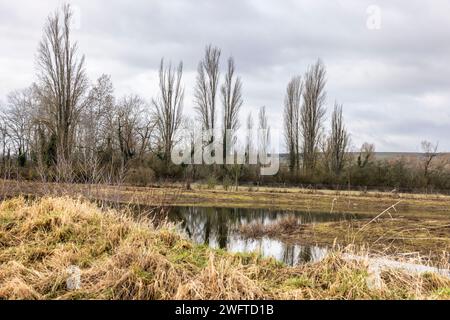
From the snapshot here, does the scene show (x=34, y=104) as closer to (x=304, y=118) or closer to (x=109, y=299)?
(x=304, y=118)

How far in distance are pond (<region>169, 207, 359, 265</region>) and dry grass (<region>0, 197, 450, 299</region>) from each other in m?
1.79

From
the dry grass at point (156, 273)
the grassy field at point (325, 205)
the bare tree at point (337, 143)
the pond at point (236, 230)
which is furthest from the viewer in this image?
the bare tree at point (337, 143)

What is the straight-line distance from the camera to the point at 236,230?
16500 mm

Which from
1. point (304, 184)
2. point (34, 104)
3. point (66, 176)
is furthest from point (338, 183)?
point (34, 104)

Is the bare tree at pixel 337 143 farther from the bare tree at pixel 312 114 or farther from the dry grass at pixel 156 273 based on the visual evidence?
the dry grass at pixel 156 273

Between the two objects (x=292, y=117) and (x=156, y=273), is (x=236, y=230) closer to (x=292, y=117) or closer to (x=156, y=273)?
(x=156, y=273)

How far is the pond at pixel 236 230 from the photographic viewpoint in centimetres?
1191

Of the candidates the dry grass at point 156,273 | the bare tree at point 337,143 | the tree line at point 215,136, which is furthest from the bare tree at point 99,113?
the dry grass at point 156,273

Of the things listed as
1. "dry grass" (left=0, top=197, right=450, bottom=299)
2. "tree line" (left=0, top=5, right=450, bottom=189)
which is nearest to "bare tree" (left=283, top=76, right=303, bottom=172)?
"tree line" (left=0, top=5, right=450, bottom=189)

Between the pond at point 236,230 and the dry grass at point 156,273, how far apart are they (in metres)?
1.79

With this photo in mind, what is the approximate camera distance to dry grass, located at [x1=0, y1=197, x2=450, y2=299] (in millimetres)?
4492

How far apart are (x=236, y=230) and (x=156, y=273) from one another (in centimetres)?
1192

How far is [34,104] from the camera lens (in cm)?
5522

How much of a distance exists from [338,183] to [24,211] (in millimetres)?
32197
